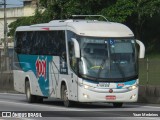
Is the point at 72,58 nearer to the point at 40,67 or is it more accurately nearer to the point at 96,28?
the point at 96,28

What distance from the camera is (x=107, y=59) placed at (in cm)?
2581

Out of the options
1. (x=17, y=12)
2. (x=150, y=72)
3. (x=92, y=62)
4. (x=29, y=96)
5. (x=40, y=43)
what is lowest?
Result: (x=17, y=12)

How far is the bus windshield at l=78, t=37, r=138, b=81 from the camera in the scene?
1010 inches

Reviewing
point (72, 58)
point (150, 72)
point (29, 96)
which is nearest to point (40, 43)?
point (29, 96)

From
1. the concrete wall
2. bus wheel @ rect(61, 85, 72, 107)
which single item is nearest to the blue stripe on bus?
bus wheel @ rect(61, 85, 72, 107)

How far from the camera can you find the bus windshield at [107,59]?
84.2ft

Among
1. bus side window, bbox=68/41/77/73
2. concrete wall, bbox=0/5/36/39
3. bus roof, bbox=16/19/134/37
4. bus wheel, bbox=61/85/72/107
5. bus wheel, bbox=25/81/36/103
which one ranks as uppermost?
bus roof, bbox=16/19/134/37

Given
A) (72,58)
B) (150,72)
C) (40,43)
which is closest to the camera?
(72,58)

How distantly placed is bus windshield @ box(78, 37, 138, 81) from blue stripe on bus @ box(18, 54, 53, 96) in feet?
10.1

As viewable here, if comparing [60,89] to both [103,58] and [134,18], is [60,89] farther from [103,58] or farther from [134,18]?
[134,18]

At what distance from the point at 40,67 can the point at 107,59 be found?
187 inches

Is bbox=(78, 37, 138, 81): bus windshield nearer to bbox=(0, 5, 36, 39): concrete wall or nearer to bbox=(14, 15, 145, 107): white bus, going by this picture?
bbox=(14, 15, 145, 107): white bus

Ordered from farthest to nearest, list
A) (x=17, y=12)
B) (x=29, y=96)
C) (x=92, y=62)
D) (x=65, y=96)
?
(x=17, y=12), (x=29, y=96), (x=65, y=96), (x=92, y=62)

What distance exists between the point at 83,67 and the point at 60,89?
231 centimetres
